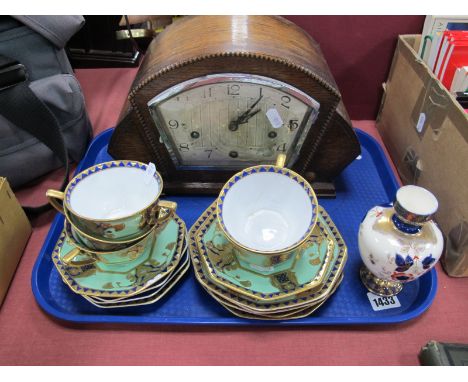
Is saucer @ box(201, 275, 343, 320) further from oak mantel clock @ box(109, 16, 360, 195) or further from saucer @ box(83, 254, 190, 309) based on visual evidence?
oak mantel clock @ box(109, 16, 360, 195)

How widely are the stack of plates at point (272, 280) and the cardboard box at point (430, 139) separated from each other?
8.8 inches

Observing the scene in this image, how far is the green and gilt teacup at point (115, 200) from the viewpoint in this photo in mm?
619

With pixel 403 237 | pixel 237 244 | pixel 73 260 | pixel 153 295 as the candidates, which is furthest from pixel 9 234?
pixel 403 237

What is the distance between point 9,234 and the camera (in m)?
0.74

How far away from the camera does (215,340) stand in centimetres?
68

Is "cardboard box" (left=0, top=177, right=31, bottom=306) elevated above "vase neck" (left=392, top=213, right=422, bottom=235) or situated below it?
below

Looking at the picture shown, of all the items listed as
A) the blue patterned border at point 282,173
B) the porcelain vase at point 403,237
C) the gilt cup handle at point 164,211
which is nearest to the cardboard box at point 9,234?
the gilt cup handle at point 164,211

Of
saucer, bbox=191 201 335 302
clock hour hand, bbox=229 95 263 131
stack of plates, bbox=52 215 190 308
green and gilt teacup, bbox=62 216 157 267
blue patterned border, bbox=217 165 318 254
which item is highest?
clock hour hand, bbox=229 95 263 131

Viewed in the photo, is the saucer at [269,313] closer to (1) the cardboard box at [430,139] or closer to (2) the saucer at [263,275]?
(2) the saucer at [263,275]

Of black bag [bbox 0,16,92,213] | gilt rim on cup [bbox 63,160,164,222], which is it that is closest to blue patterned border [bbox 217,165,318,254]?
gilt rim on cup [bbox 63,160,164,222]

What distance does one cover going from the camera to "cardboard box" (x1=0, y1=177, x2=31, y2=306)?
28.4 inches

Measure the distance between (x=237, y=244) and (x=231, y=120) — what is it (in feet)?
0.87

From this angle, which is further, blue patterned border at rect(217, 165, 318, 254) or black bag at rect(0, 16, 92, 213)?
black bag at rect(0, 16, 92, 213)

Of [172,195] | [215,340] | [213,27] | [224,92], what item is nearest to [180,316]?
[215,340]
